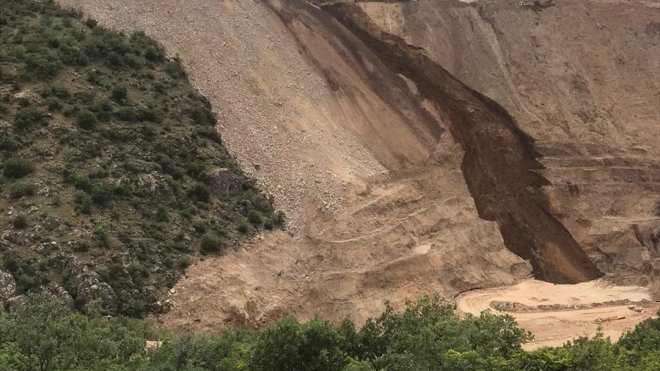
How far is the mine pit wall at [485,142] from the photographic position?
136 ft

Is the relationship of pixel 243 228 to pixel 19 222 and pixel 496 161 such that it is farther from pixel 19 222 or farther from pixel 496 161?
pixel 496 161

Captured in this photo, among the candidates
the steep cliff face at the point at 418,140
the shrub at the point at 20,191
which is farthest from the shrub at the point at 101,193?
the steep cliff face at the point at 418,140

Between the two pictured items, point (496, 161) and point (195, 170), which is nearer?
point (195, 170)

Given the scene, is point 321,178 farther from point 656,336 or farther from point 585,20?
point 585,20

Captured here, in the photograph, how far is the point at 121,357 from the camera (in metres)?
22.7

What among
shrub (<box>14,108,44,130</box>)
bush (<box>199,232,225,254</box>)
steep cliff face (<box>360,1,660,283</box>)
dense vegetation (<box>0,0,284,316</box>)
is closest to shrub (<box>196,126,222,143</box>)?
dense vegetation (<box>0,0,284,316</box>)

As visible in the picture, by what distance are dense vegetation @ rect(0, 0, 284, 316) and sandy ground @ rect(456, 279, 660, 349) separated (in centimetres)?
1167

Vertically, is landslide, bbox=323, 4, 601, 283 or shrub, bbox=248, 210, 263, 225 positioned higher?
landslide, bbox=323, 4, 601, 283

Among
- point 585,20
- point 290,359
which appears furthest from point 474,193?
point 290,359

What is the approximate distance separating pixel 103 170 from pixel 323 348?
650 inches

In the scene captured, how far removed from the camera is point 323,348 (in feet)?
69.1

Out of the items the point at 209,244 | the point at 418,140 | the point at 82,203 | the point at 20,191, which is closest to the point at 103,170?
the point at 82,203

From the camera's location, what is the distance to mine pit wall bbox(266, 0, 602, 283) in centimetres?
4153

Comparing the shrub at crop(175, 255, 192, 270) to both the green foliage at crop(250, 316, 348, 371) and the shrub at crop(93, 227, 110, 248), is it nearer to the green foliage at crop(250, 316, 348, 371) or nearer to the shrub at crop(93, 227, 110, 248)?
the shrub at crop(93, 227, 110, 248)
